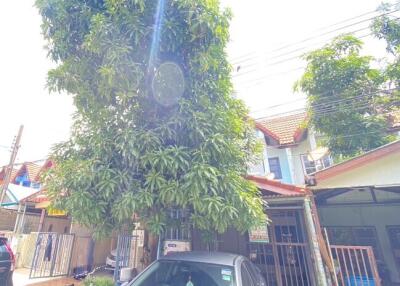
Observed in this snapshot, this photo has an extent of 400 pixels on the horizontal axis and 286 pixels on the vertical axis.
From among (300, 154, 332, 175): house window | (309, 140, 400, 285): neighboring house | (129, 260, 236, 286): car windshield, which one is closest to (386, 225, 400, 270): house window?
(309, 140, 400, 285): neighboring house

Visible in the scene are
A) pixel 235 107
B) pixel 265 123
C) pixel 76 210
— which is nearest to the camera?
pixel 76 210

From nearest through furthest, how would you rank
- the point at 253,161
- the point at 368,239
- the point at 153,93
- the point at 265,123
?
the point at 153,93
the point at 253,161
the point at 368,239
the point at 265,123

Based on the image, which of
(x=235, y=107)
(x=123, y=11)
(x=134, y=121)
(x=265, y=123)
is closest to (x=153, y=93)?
(x=134, y=121)

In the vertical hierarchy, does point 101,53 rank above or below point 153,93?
above

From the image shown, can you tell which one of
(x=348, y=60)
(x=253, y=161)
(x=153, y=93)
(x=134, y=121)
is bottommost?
(x=253, y=161)

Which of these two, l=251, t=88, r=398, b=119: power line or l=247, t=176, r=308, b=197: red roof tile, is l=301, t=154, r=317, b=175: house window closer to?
l=251, t=88, r=398, b=119: power line

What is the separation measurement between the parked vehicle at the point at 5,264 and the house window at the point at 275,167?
10334mm

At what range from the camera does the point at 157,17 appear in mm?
4129

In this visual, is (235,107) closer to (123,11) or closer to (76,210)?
(123,11)

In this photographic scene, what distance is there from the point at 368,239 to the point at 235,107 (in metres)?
7.59

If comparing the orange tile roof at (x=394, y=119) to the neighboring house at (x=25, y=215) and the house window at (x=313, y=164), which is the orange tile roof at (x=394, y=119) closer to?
the house window at (x=313, y=164)

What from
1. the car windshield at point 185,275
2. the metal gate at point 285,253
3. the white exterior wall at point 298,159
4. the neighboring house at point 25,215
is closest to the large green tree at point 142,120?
the car windshield at point 185,275

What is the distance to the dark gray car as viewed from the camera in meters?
3.14

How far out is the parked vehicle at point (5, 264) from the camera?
5066mm
